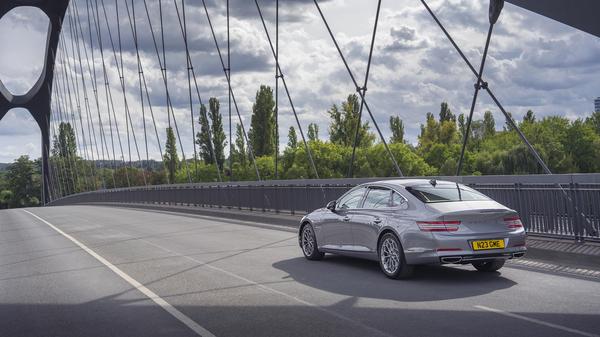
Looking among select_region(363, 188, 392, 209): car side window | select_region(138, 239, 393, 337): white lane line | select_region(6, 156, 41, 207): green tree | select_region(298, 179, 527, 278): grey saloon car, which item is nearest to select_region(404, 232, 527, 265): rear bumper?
select_region(298, 179, 527, 278): grey saloon car

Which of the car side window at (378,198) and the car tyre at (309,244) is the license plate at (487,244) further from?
the car tyre at (309,244)

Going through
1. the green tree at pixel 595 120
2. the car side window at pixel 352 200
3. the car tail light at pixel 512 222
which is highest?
the green tree at pixel 595 120

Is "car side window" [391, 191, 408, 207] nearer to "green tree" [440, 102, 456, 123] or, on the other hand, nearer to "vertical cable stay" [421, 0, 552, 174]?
"vertical cable stay" [421, 0, 552, 174]

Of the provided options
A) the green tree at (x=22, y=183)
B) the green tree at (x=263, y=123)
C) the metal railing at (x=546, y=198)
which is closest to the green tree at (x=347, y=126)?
the green tree at (x=263, y=123)

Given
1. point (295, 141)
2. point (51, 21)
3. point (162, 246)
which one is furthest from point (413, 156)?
point (162, 246)

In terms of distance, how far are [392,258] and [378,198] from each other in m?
1.05

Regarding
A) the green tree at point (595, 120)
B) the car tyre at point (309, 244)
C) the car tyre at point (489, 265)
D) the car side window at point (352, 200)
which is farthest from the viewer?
the green tree at point (595, 120)

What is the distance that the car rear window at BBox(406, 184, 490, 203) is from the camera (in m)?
9.62

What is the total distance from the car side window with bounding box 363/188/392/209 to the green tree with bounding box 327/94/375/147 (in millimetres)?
77980

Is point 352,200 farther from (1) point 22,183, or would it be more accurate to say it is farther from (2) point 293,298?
(1) point 22,183

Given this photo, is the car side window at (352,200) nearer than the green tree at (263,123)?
Yes

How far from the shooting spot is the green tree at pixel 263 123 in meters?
96.9

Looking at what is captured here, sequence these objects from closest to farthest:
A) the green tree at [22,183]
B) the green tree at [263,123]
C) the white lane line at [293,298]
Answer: the white lane line at [293,298], the green tree at [263,123], the green tree at [22,183]

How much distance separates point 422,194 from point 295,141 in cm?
11700
